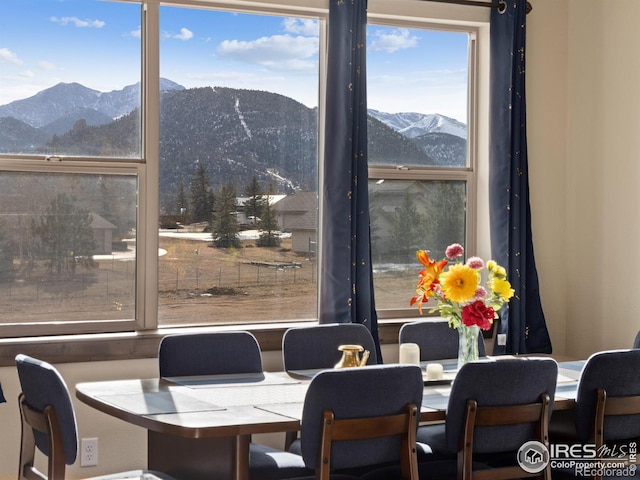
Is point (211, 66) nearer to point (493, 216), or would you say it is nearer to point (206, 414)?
point (493, 216)

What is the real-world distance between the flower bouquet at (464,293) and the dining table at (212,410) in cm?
22

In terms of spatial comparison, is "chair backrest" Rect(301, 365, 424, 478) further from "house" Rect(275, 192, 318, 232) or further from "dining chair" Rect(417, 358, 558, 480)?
"house" Rect(275, 192, 318, 232)

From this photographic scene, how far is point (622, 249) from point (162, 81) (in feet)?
9.08

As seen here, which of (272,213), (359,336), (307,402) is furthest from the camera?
(272,213)

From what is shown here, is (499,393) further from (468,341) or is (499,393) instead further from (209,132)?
(209,132)

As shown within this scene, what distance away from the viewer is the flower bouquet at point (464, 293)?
3.68m

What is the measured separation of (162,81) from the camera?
478cm

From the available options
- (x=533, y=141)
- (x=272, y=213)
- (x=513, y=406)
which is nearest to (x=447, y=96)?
(x=533, y=141)

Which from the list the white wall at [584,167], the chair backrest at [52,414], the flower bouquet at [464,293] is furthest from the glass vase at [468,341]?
the white wall at [584,167]

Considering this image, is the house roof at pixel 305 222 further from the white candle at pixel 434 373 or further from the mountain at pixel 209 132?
the white candle at pixel 434 373

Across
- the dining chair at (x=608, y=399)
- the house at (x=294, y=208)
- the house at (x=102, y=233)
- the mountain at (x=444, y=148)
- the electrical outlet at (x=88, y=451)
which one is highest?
the mountain at (x=444, y=148)

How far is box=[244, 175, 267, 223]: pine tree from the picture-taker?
196 inches

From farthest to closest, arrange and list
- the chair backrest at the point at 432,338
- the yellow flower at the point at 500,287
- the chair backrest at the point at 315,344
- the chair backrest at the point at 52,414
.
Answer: the chair backrest at the point at 432,338 → the chair backrest at the point at 315,344 → the yellow flower at the point at 500,287 → the chair backrest at the point at 52,414

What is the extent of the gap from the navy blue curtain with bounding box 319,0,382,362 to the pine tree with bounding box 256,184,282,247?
0.29 meters
